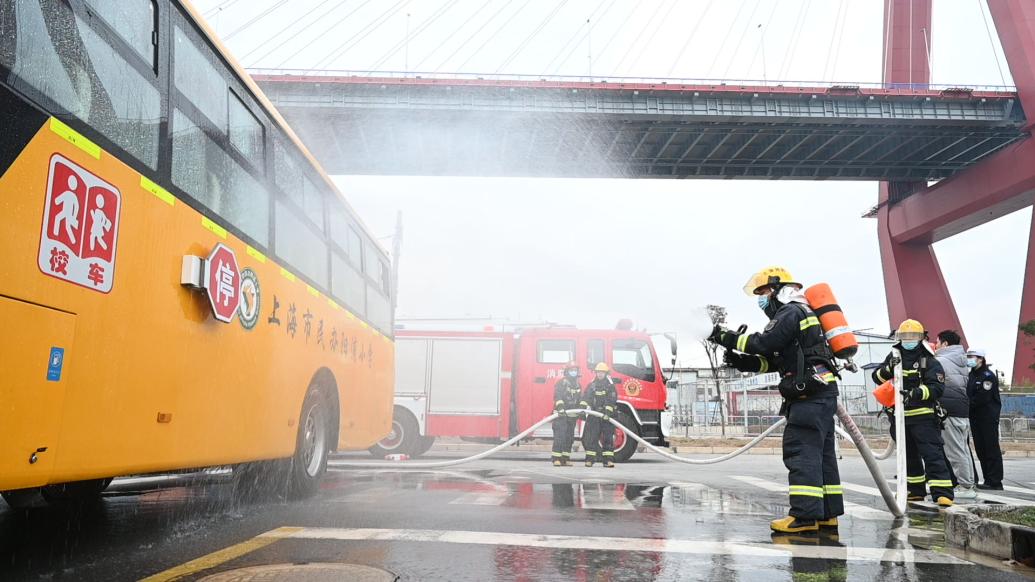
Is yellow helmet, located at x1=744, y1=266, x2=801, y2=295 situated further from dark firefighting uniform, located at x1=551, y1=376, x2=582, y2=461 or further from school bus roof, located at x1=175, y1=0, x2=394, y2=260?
dark firefighting uniform, located at x1=551, y1=376, x2=582, y2=461

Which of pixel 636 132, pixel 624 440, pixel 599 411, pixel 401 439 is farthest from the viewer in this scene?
pixel 636 132

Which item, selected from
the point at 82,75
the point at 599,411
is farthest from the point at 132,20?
the point at 599,411

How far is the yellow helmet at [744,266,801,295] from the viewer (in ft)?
17.1

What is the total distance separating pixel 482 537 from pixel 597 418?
7.68 meters

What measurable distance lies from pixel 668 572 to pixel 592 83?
3629 centimetres

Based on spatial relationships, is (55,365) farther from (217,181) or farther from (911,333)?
(911,333)

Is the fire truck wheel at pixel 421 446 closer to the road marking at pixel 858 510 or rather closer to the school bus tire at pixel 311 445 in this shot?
the school bus tire at pixel 311 445

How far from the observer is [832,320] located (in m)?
5.06

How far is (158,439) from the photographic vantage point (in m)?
3.58

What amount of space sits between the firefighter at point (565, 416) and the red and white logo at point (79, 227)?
324 inches

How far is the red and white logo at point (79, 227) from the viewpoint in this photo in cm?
277

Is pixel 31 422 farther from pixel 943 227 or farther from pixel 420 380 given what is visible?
pixel 943 227

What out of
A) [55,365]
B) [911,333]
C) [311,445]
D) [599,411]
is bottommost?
[311,445]

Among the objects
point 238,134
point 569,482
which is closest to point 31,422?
point 238,134
